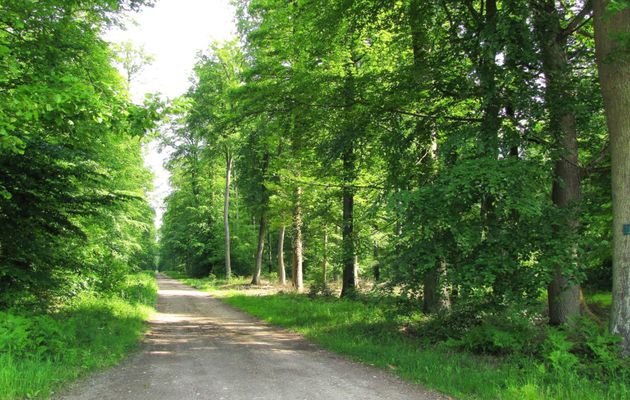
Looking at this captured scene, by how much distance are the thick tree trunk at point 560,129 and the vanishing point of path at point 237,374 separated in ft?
12.7

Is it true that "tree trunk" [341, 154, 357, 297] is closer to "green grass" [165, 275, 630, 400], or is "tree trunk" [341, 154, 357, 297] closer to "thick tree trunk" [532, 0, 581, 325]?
"green grass" [165, 275, 630, 400]

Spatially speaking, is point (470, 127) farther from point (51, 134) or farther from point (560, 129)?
Result: point (51, 134)

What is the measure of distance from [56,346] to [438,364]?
20.9ft

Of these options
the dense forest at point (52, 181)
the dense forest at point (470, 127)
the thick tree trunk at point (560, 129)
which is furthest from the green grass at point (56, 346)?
the thick tree trunk at point (560, 129)

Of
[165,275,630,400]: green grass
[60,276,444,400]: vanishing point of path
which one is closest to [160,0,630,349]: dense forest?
[165,275,630,400]: green grass

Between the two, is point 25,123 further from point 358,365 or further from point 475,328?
point 475,328

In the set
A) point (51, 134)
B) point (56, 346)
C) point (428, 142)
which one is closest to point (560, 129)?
point (428, 142)

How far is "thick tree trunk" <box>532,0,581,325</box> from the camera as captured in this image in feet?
24.8

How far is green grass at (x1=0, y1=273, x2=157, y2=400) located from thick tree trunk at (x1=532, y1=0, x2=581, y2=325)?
8.05 metres

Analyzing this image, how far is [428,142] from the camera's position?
9859 millimetres

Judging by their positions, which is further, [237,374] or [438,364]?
[438,364]

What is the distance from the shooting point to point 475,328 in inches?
321

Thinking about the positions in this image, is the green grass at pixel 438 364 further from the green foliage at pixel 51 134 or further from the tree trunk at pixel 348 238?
the green foliage at pixel 51 134

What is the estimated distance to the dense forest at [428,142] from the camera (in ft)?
22.2
